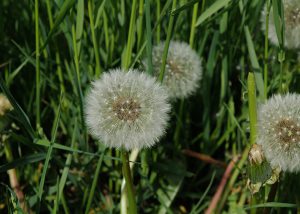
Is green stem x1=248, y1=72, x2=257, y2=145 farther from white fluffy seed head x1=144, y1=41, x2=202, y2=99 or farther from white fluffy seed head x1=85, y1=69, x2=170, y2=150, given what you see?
white fluffy seed head x1=144, y1=41, x2=202, y2=99

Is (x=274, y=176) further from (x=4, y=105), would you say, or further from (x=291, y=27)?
(x=4, y=105)

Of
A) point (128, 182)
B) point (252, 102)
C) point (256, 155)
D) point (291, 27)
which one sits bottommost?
point (128, 182)

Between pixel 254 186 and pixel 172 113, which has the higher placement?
pixel 172 113

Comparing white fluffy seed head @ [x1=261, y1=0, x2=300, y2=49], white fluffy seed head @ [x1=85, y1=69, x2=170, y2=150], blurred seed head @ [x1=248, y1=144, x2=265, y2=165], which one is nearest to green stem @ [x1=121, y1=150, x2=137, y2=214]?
white fluffy seed head @ [x1=85, y1=69, x2=170, y2=150]

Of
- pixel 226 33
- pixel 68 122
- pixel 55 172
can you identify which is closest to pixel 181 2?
pixel 226 33

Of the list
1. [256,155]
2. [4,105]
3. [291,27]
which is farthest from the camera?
[291,27]

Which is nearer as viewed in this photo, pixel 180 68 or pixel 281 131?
pixel 281 131

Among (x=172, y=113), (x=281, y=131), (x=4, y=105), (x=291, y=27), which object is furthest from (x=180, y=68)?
(x=4, y=105)
